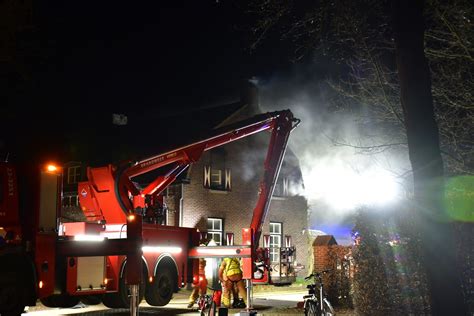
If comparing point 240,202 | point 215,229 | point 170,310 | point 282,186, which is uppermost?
point 282,186

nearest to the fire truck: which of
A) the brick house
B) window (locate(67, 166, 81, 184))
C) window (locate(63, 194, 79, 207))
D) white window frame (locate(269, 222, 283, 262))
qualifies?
the brick house

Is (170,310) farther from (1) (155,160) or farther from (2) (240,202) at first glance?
(2) (240,202)

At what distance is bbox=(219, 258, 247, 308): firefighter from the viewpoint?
47.3 feet

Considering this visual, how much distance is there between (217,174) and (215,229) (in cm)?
252

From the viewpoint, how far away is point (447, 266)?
6.47 m

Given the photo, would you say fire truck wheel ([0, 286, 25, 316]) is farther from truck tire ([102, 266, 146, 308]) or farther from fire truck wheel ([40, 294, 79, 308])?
truck tire ([102, 266, 146, 308])

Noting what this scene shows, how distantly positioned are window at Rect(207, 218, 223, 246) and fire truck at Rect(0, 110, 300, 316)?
802 cm

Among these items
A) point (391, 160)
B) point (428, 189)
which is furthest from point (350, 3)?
point (391, 160)

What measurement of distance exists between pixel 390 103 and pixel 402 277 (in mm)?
3377

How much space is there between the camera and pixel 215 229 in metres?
25.8

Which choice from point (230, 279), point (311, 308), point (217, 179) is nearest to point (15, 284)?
point (311, 308)

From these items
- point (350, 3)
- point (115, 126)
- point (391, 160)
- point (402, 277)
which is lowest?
point (402, 277)

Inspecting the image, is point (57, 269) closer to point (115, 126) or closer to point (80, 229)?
point (80, 229)

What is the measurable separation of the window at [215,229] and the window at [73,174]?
6312 millimetres
